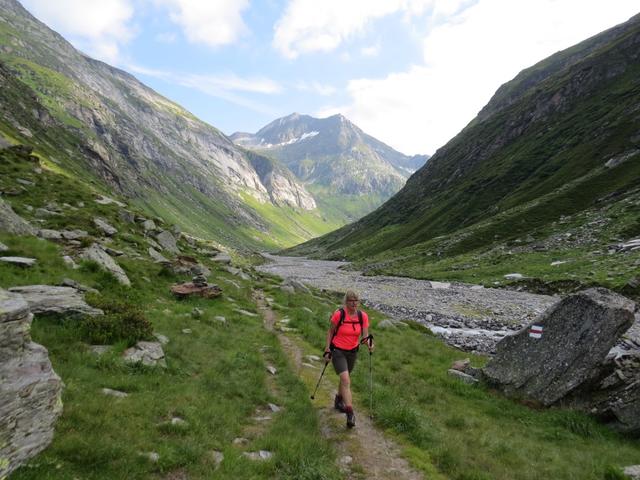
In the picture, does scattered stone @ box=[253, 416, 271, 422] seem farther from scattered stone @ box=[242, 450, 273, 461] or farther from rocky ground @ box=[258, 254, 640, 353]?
rocky ground @ box=[258, 254, 640, 353]

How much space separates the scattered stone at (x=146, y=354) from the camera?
1131 centimetres

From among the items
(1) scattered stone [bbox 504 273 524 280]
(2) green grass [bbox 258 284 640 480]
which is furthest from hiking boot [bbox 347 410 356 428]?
(1) scattered stone [bbox 504 273 524 280]

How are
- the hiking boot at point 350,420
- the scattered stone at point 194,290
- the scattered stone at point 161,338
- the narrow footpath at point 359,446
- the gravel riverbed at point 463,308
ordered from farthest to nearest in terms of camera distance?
the gravel riverbed at point 463,308
the scattered stone at point 194,290
the scattered stone at point 161,338
the hiking boot at point 350,420
the narrow footpath at point 359,446

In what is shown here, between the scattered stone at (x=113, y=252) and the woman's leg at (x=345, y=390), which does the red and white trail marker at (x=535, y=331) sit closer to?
the woman's leg at (x=345, y=390)

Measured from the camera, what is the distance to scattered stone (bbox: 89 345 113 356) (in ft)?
36.1

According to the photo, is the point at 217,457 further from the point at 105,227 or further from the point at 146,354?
the point at 105,227

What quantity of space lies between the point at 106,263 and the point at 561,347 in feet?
68.5

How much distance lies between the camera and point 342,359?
11680 mm

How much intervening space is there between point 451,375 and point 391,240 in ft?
406

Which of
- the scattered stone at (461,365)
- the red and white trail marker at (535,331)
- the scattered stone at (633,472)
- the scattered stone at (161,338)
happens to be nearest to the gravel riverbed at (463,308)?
the scattered stone at (461,365)

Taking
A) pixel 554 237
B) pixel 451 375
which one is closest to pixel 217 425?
pixel 451 375

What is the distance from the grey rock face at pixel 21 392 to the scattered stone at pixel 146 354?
3.92 meters

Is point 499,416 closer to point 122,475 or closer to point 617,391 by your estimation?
point 617,391

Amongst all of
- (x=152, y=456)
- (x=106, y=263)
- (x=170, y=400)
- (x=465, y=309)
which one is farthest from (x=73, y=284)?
(x=465, y=309)
